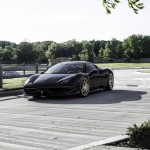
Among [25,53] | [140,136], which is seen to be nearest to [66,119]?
[140,136]

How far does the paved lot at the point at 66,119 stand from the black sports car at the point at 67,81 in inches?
12.6

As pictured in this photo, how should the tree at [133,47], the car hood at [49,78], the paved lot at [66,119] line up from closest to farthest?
the paved lot at [66,119]
the car hood at [49,78]
the tree at [133,47]

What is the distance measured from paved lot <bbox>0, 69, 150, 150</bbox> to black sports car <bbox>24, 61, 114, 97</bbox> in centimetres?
32

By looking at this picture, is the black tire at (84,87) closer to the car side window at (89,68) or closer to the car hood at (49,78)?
the car hood at (49,78)

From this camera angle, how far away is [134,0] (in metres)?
6.57

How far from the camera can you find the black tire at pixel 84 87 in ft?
45.2

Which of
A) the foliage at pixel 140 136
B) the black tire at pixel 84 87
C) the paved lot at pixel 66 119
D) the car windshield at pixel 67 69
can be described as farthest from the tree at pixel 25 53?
the foliage at pixel 140 136

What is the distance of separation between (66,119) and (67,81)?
4.60 metres

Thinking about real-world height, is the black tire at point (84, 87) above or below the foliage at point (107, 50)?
below

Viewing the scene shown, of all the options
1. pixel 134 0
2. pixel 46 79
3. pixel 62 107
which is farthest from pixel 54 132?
pixel 46 79

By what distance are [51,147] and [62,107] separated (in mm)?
5261

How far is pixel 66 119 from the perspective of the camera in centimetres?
890

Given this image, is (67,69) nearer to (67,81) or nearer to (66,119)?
(67,81)

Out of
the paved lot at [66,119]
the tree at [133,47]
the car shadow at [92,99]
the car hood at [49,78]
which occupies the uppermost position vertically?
the tree at [133,47]
